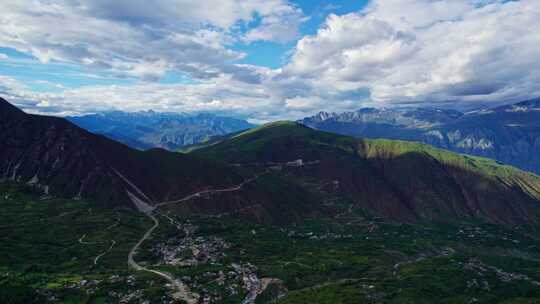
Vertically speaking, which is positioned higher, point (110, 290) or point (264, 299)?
point (110, 290)

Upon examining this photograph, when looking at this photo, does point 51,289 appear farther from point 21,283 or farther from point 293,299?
point 293,299

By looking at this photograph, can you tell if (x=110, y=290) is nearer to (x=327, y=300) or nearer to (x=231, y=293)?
(x=231, y=293)

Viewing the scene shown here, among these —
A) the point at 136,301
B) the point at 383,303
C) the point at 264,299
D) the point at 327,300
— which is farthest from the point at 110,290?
the point at 383,303

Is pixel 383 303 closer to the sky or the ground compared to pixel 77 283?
closer to the ground

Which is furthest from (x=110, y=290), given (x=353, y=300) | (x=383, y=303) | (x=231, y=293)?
(x=383, y=303)

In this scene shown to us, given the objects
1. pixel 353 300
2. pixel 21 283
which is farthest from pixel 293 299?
pixel 21 283

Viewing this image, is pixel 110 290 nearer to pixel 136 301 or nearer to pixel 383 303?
pixel 136 301

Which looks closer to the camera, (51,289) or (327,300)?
(51,289)

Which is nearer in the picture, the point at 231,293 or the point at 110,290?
the point at 110,290
